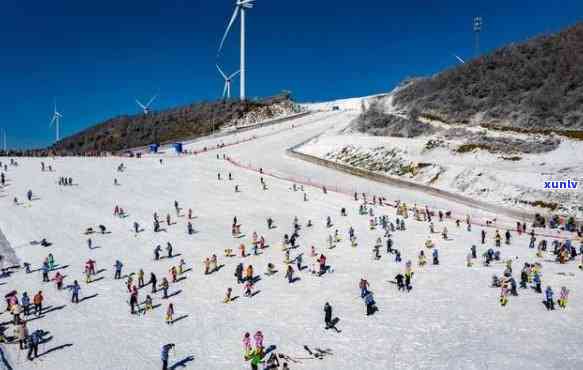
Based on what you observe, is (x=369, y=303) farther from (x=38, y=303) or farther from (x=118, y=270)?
(x=38, y=303)

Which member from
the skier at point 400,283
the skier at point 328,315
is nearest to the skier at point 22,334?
the skier at point 328,315

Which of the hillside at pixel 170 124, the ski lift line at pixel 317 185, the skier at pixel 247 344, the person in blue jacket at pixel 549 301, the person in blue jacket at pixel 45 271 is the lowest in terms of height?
the skier at pixel 247 344

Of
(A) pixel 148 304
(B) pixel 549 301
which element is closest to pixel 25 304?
(A) pixel 148 304

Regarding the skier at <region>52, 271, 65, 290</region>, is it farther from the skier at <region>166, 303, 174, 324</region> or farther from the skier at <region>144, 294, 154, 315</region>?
the skier at <region>166, 303, 174, 324</region>

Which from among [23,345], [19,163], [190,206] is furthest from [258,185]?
[23,345]

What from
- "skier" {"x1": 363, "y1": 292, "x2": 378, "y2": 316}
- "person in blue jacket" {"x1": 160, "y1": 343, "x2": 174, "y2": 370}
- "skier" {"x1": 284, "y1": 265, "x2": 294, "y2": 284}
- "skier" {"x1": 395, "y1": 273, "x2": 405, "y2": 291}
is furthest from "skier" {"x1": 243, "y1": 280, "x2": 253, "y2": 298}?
"person in blue jacket" {"x1": 160, "y1": 343, "x2": 174, "y2": 370}

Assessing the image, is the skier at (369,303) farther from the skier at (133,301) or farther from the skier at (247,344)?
the skier at (133,301)

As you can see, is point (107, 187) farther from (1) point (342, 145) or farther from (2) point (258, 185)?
(1) point (342, 145)
